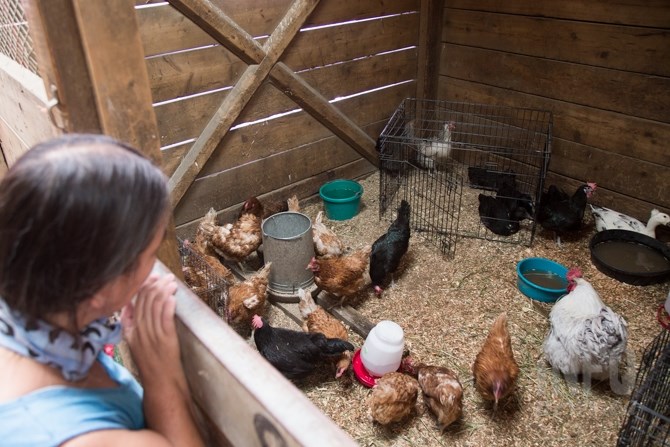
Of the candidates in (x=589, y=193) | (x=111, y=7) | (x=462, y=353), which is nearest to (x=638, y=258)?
(x=589, y=193)

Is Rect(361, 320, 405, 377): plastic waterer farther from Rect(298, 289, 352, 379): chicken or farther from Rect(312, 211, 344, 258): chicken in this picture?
Rect(312, 211, 344, 258): chicken

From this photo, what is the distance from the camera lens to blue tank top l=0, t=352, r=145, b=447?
69 centimetres

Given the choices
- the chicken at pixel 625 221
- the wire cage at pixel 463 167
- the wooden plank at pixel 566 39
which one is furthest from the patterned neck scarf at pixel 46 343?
the wooden plank at pixel 566 39

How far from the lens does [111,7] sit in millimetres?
1007

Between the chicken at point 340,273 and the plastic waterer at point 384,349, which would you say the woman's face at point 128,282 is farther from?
the chicken at point 340,273

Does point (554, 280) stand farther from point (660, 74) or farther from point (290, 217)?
point (290, 217)

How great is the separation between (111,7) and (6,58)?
1.03 m

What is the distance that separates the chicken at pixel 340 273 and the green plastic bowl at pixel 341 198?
0.95 meters

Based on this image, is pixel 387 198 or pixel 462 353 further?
pixel 387 198

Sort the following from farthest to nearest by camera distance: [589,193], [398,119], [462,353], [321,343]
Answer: [398,119] → [589,193] → [462,353] → [321,343]

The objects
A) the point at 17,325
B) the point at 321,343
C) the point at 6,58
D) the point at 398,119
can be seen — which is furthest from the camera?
the point at 398,119

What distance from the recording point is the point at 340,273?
2.87m

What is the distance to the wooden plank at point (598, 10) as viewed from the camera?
3125 mm

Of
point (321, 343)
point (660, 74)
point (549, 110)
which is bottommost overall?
point (321, 343)
